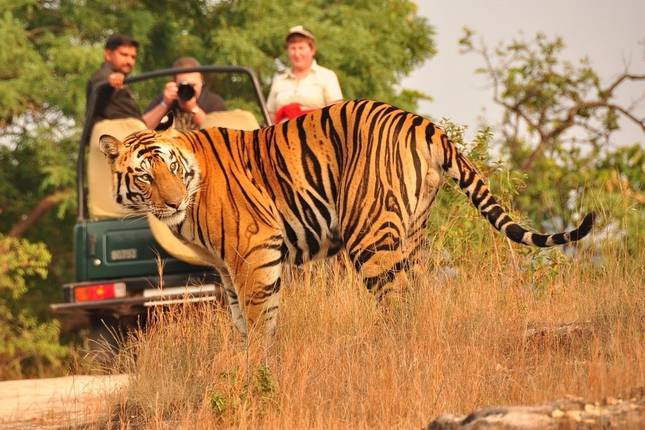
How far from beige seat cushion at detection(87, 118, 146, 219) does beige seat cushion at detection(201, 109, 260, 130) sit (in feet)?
2.53

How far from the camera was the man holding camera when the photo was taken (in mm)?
11562

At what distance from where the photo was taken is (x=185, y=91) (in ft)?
37.8

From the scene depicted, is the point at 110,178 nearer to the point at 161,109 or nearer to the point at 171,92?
the point at 161,109

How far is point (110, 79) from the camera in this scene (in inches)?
470

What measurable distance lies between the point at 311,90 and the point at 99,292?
2446 millimetres

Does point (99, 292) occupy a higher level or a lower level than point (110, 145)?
lower

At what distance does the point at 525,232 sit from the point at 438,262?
1294mm

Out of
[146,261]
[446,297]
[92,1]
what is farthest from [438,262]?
[92,1]

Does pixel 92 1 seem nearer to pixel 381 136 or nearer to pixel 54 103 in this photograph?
pixel 54 103

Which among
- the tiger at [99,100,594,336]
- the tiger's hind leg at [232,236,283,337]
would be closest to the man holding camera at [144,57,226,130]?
the tiger at [99,100,594,336]

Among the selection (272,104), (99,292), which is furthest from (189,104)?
(99,292)

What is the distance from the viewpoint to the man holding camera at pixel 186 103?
455 inches

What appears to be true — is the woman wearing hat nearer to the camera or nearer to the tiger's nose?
the camera

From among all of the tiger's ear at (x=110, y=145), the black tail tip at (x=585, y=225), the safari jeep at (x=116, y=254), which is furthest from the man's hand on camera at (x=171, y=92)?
the black tail tip at (x=585, y=225)
